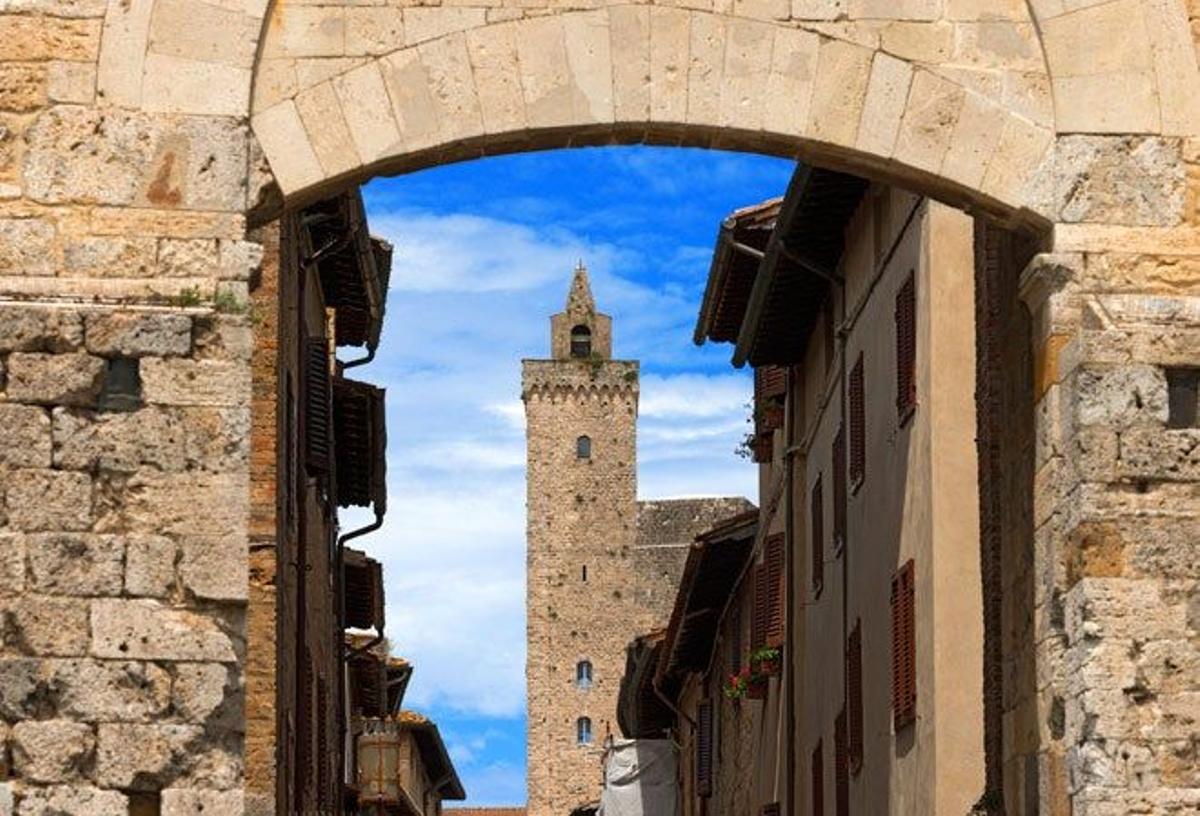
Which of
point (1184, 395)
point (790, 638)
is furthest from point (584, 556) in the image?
point (1184, 395)

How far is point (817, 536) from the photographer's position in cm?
2464

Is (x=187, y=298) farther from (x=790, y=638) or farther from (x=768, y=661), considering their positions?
(x=768, y=661)

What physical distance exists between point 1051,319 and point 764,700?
18.2m

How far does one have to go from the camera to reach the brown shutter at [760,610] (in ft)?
90.8

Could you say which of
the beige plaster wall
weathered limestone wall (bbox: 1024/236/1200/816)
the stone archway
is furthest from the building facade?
the stone archway

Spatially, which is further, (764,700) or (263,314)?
(764,700)

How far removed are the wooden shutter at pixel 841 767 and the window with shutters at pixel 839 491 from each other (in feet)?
4.60

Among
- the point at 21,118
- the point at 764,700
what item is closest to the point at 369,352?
the point at 764,700

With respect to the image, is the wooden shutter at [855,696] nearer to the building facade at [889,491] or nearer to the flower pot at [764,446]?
the building facade at [889,491]

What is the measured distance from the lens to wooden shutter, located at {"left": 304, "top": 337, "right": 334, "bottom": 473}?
74.1 ft

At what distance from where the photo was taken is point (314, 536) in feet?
79.3

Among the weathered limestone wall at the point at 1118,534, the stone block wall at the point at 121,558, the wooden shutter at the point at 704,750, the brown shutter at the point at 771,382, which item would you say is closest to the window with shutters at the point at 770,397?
the brown shutter at the point at 771,382

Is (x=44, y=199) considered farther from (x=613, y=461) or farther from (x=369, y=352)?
(x=613, y=461)

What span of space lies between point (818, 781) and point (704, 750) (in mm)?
11850
